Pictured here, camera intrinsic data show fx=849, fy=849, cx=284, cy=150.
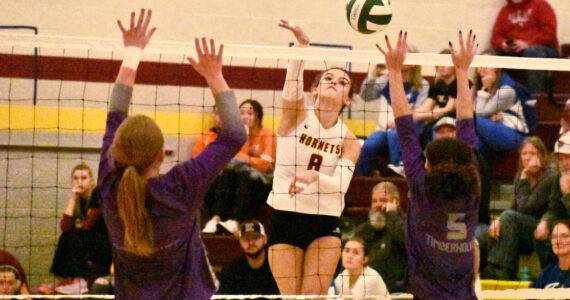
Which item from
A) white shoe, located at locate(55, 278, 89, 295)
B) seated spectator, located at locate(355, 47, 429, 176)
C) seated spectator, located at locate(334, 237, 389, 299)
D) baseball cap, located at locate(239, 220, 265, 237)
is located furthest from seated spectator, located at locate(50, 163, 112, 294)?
seated spectator, located at locate(355, 47, 429, 176)

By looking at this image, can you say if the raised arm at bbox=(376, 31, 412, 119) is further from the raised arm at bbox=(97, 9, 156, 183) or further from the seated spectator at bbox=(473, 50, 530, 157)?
the seated spectator at bbox=(473, 50, 530, 157)

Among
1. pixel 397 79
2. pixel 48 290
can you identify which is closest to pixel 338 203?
pixel 397 79

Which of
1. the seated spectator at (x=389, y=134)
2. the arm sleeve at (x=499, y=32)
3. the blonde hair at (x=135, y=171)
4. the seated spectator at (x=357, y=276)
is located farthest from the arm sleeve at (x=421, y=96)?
the blonde hair at (x=135, y=171)

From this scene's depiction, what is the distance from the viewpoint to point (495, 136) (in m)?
8.20

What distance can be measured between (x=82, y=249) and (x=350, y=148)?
3.09 meters

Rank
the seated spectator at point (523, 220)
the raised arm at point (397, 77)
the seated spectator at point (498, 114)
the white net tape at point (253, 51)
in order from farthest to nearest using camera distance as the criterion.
Answer: the seated spectator at point (498, 114)
the seated spectator at point (523, 220)
the white net tape at point (253, 51)
the raised arm at point (397, 77)

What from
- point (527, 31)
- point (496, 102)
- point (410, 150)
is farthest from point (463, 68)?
point (527, 31)

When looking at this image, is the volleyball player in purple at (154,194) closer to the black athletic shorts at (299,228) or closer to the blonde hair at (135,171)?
the blonde hair at (135,171)

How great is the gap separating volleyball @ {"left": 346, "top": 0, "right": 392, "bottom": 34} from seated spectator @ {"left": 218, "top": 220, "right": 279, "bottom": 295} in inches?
86.9

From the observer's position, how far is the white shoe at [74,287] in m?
7.20

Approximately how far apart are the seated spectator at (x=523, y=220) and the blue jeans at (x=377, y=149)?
49.8 inches

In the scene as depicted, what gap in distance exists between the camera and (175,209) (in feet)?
11.0

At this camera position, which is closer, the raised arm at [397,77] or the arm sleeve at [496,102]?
the raised arm at [397,77]

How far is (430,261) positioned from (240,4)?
5639 mm
